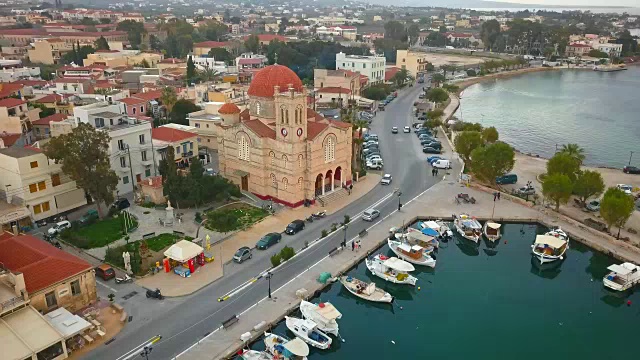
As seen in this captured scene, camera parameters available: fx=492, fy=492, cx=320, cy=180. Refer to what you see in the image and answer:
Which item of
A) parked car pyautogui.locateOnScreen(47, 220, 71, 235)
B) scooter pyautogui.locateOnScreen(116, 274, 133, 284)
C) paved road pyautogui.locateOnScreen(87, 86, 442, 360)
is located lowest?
paved road pyautogui.locateOnScreen(87, 86, 442, 360)

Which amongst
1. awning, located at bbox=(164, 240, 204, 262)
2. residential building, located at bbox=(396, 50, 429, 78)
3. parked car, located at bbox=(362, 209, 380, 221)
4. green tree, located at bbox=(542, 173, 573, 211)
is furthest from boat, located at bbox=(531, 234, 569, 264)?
residential building, located at bbox=(396, 50, 429, 78)

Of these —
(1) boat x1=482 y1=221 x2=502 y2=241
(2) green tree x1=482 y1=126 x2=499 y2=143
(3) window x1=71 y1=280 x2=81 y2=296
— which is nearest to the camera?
(3) window x1=71 y1=280 x2=81 y2=296

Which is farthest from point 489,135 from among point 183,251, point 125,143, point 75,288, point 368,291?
point 75,288

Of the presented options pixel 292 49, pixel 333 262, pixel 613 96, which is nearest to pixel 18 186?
pixel 333 262

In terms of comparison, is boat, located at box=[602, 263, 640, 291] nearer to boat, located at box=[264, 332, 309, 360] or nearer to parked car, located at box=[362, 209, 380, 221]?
parked car, located at box=[362, 209, 380, 221]

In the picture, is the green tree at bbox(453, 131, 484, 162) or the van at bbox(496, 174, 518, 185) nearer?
the van at bbox(496, 174, 518, 185)

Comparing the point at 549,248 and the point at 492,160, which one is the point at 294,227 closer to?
the point at 549,248

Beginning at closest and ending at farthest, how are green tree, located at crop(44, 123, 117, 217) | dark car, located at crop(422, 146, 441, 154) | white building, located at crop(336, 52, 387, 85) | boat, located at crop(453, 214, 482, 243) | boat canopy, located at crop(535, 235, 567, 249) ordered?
boat canopy, located at crop(535, 235, 567, 249), green tree, located at crop(44, 123, 117, 217), boat, located at crop(453, 214, 482, 243), dark car, located at crop(422, 146, 441, 154), white building, located at crop(336, 52, 387, 85)

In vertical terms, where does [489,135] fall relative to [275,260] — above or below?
above
